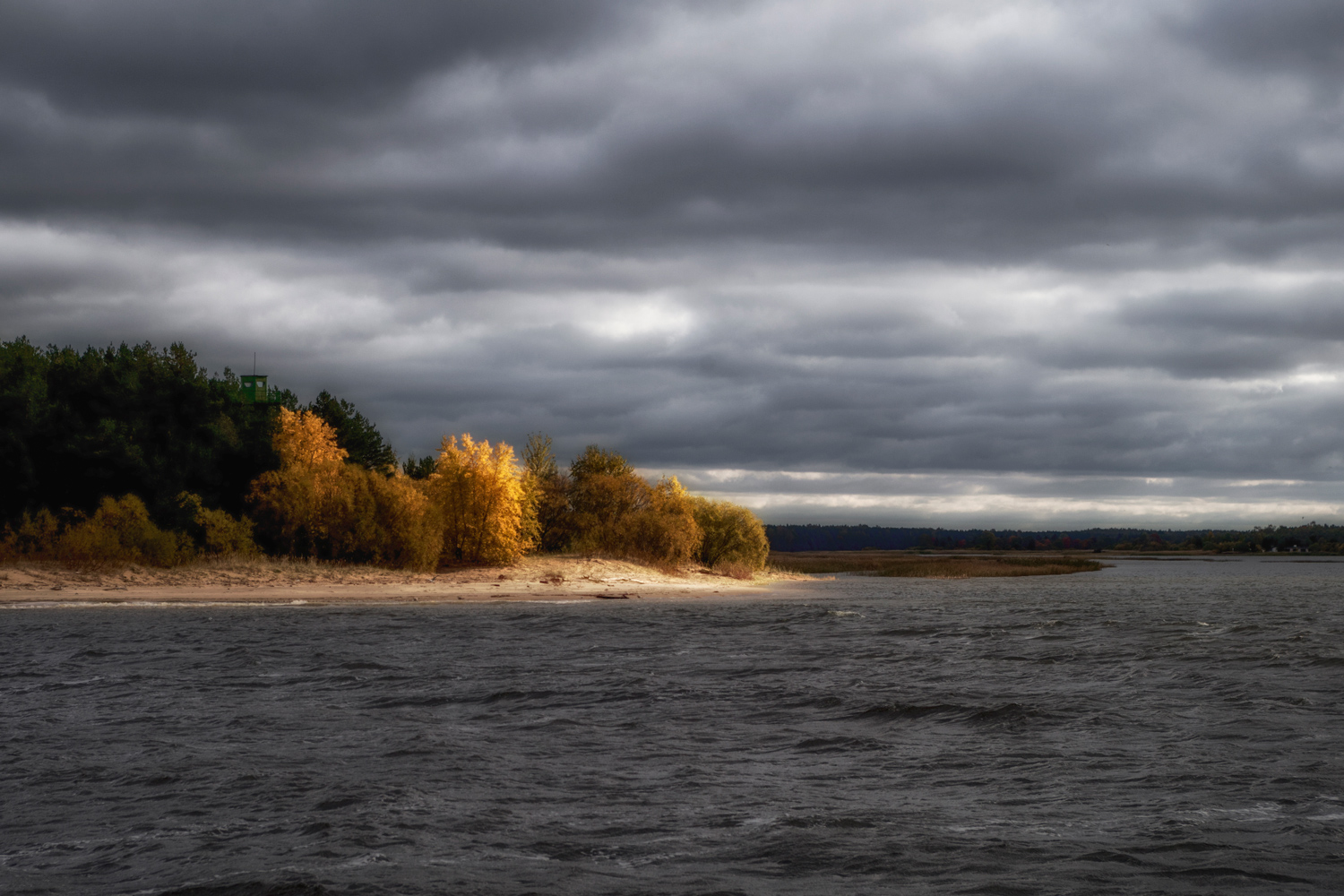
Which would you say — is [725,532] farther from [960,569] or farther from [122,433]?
[122,433]

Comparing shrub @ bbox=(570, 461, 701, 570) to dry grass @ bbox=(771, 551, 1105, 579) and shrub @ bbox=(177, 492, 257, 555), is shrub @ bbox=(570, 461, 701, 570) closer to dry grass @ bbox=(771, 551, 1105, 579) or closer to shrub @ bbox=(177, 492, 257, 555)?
shrub @ bbox=(177, 492, 257, 555)

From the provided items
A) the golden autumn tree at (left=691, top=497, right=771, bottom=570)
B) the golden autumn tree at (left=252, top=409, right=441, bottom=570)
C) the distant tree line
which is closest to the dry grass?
the golden autumn tree at (left=691, top=497, right=771, bottom=570)

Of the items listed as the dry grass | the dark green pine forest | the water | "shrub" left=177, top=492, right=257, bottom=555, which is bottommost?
the dry grass

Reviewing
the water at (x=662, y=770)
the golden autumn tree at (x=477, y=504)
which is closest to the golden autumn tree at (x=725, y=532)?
the golden autumn tree at (x=477, y=504)

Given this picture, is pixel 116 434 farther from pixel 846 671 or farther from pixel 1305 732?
pixel 1305 732

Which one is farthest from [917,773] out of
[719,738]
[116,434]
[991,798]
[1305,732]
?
[116,434]

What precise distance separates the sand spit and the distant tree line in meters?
1.79

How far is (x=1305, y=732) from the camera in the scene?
16.6 meters

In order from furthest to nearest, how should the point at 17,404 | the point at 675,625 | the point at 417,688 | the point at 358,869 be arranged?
the point at 17,404 → the point at 675,625 → the point at 417,688 → the point at 358,869

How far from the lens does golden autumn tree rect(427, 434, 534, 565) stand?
219 ft

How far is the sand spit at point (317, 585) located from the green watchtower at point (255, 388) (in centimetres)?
2265

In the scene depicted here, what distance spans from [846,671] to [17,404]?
50.1 m

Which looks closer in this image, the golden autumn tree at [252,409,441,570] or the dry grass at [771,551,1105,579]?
the golden autumn tree at [252,409,441,570]

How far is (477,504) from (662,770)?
179ft
